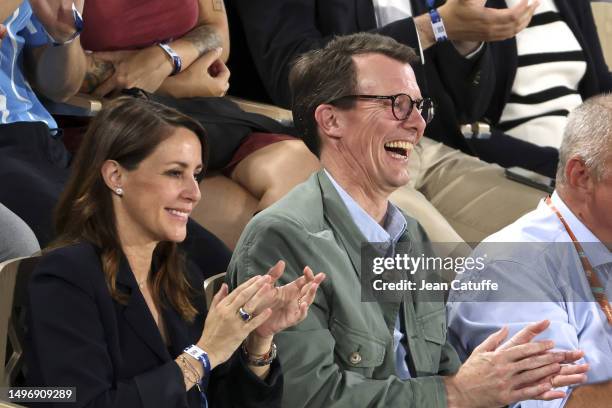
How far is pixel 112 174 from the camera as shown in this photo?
178cm

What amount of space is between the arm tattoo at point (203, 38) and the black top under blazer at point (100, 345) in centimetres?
111

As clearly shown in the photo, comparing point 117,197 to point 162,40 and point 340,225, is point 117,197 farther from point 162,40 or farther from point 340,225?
point 162,40

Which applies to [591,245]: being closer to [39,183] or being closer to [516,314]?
[516,314]

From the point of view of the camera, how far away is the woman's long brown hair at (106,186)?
1.75 meters

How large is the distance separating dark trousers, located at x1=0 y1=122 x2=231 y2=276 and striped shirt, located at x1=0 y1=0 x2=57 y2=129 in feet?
0.19

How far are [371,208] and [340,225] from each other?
14cm

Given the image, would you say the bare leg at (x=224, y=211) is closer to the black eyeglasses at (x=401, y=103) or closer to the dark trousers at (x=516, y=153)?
the black eyeglasses at (x=401, y=103)

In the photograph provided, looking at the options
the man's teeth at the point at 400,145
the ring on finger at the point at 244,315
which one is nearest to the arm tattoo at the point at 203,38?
the man's teeth at the point at 400,145

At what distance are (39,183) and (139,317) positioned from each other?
497 millimetres

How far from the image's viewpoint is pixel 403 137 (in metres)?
2.10

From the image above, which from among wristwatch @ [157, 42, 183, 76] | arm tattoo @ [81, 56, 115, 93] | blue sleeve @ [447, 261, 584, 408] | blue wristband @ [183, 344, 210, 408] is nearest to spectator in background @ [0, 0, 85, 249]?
arm tattoo @ [81, 56, 115, 93]

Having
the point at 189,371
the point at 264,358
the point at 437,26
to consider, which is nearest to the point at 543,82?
the point at 437,26

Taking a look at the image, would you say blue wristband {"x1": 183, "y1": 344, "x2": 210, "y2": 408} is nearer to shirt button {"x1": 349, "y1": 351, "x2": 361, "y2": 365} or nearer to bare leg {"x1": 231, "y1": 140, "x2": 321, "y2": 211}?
shirt button {"x1": 349, "y1": 351, "x2": 361, "y2": 365}

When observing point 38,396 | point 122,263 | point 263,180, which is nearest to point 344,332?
point 122,263
